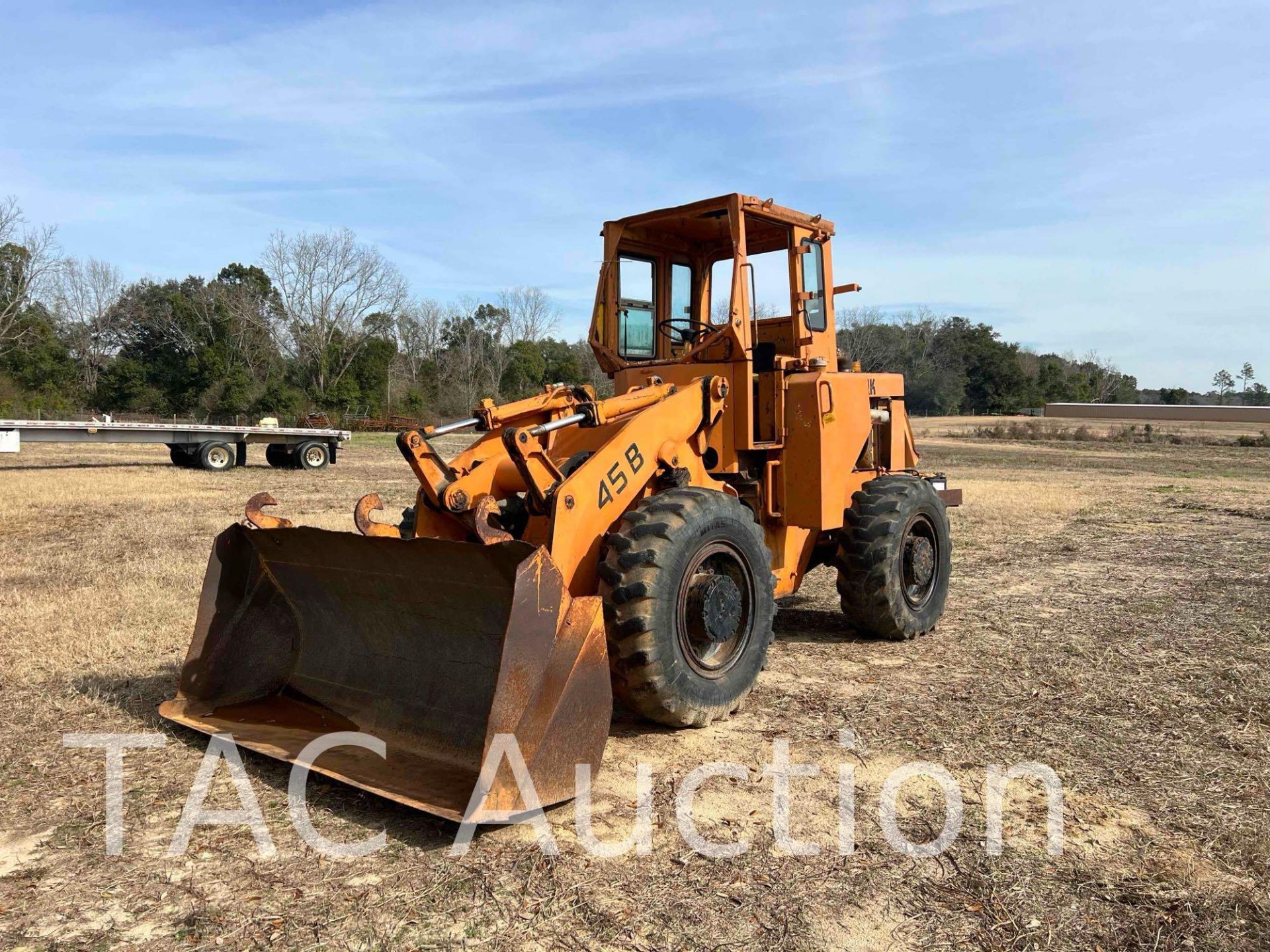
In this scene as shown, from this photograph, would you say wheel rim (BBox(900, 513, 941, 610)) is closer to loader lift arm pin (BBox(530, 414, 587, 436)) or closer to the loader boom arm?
the loader boom arm

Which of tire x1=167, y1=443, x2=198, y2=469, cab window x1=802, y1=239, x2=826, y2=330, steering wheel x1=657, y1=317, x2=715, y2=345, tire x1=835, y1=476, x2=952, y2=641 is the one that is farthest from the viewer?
tire x1=167, y1=443, x2=198, y2=469

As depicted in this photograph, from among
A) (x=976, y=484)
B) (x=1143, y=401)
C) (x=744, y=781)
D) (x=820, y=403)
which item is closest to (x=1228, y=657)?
(x=820, y=403)

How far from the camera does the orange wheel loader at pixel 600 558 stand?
157 inches

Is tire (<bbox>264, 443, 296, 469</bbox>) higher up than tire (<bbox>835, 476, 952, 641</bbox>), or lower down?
higher up

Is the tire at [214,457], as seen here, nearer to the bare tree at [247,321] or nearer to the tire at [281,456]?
the tire at [281,456]

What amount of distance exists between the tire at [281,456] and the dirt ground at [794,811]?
16.0m

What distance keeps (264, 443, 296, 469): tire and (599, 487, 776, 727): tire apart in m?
21.0

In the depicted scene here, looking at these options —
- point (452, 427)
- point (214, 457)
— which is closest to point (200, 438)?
point (214, 457)

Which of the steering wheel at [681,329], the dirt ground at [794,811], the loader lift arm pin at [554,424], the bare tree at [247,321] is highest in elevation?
the bare tree at [247,321]

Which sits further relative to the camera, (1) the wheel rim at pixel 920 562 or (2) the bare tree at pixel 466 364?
(2) the bare tree at pixel 466 364

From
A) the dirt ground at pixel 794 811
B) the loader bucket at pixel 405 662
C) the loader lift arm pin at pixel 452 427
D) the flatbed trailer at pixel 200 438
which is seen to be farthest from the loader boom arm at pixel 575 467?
the flatbed trailer at pixel 200 438

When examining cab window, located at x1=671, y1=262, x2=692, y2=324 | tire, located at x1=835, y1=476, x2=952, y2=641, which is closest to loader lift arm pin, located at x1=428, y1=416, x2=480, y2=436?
cab window, located at x1=671, y1=262, x2=692, y2=324

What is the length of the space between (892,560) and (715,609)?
211cm

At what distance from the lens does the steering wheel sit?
692 centimetres
